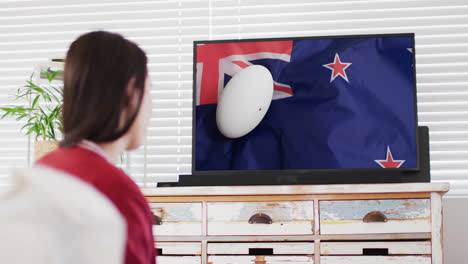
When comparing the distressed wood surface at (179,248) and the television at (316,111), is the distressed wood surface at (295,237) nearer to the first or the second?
the distressed wood surface at (179,248)

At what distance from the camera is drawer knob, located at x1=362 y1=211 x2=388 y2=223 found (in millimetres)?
1716

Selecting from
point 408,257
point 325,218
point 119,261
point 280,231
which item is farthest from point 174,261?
point 119,261

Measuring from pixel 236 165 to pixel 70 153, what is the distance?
4.81 ft

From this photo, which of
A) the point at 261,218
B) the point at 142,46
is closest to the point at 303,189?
the point at 261,218

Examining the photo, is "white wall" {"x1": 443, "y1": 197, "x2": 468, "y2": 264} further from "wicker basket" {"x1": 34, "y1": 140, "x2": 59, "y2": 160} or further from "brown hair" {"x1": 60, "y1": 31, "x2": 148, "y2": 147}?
"brown hair" {"x1": 60, "y1": 31, "x2": 148, "y2": 147}

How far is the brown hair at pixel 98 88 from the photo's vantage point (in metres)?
0.67

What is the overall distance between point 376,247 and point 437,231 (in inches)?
8.3

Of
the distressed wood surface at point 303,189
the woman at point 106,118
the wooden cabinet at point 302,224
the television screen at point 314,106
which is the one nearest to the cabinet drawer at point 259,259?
the wooden cabinet at point 302,224

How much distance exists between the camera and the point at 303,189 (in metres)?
1.74

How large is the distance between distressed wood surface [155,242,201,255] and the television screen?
1.18 ft

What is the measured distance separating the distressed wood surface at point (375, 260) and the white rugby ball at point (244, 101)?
63cm

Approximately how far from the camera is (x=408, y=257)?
1699mm

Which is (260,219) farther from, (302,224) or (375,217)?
(375,217)

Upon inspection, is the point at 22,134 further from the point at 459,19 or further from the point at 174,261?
the point at 459,19
